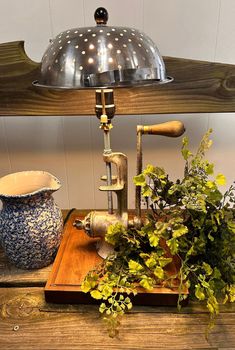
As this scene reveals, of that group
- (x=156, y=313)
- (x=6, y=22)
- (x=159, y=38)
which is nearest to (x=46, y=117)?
(x=6, y=22)

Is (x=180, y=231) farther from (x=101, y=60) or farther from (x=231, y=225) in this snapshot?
(x=101, y=60)

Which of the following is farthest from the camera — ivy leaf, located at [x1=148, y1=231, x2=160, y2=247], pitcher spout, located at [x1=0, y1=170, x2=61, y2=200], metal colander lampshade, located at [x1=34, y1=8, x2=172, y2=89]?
pitcher spout, located at [x1=0, y1=170, x2=61, y2=200]

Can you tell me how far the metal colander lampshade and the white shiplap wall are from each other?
1.13ft

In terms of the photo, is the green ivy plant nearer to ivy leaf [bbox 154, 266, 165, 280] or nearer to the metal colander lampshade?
ivy leaf [bbox 154, 266, 165, 280]

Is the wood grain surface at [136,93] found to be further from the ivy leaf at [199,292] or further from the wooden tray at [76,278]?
the ivy leaf at [199,292]

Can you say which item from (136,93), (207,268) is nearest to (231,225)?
(207,268)

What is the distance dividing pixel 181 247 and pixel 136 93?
1.35ft

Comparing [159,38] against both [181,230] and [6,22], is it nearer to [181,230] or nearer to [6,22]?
[6,22]

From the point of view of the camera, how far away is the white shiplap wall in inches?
32.5

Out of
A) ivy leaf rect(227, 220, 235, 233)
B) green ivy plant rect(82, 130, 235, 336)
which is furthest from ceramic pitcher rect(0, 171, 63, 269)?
ivy leaf rect(227, 220, 235, 233)

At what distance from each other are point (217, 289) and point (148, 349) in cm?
16

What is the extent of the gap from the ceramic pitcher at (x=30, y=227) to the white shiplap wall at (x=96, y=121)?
0.28m

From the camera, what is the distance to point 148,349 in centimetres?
52

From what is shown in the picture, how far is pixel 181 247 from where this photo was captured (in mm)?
605
